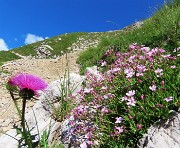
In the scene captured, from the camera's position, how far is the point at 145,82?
19.3 ft

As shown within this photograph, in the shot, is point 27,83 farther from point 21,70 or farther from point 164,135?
point 21,70

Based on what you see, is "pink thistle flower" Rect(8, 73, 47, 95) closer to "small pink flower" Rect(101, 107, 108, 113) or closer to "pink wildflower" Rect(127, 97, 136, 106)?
"pink wildflower" Rect(127, 97, 136, 106)

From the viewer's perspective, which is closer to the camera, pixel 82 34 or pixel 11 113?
pixel 11 113

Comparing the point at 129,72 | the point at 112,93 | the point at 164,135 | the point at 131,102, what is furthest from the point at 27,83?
the point at 112,93

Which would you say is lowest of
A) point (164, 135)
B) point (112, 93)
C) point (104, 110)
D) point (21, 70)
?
point (164, 135)

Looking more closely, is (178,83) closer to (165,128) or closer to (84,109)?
(165,128)

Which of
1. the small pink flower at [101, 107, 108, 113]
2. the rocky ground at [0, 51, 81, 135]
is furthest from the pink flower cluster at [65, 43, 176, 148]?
the rocky ground at [0, 51, 81, 135]

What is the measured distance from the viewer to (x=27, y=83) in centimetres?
405

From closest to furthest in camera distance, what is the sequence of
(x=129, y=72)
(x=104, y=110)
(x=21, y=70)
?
(x=104, y=110) → (x=129, y=72) → (x=21, y=70)

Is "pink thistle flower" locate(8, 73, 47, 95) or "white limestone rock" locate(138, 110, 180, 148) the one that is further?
"white limestone rock" locate(138, 110, 180, 148)

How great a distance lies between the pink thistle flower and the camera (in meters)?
4.03

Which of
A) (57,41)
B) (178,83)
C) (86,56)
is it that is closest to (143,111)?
(178,83)

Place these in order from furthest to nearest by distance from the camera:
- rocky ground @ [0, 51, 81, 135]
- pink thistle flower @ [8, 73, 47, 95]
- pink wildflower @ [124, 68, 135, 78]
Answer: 1. rocky ground @ [0, 51, 81, 135]
2. pink wildflower @ [124, 68, 135, 78]
3. pink thistle flower @ [8, 73, 47, 95]

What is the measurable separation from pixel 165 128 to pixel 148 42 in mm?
7067
